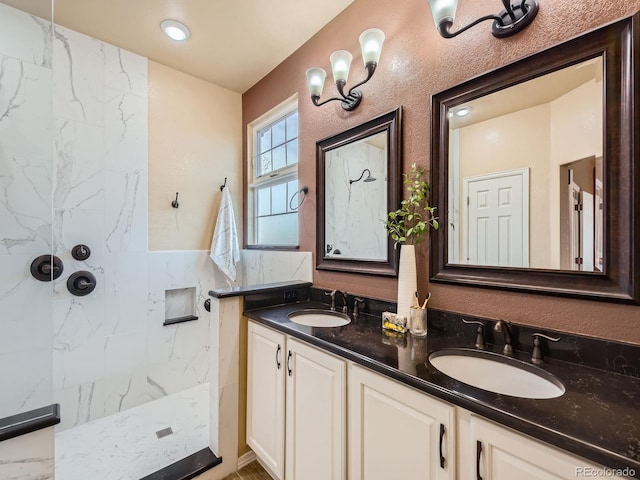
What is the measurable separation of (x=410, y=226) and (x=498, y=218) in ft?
1.25

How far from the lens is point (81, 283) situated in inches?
76.8

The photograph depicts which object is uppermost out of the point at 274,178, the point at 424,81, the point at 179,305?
the point at 424,81

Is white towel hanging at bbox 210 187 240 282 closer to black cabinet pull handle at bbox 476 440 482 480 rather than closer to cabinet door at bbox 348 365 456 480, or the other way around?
cabinet door at bbox 348 365 456 480

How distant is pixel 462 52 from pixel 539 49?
1.00ft

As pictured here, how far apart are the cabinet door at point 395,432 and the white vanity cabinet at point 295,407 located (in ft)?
0.25

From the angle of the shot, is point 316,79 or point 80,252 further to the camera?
point 80,252

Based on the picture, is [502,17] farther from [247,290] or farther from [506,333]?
[247,290]

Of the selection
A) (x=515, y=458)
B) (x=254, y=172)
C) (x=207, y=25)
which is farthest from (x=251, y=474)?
(x=207, y=25)

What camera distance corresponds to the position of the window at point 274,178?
91.4 inches

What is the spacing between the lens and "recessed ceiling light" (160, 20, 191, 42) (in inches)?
74.4

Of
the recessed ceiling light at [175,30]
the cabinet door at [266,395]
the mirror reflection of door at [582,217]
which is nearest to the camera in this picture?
the mirror reflection of door at [582,217]

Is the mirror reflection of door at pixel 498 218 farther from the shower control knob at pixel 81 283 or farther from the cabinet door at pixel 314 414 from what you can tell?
the shower control knob at pixel 81 283

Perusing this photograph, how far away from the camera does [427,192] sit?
4.41ft

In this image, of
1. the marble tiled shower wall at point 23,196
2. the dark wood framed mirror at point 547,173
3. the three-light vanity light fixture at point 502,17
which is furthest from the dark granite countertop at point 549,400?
the marble tiled shower wall at point 23,196
